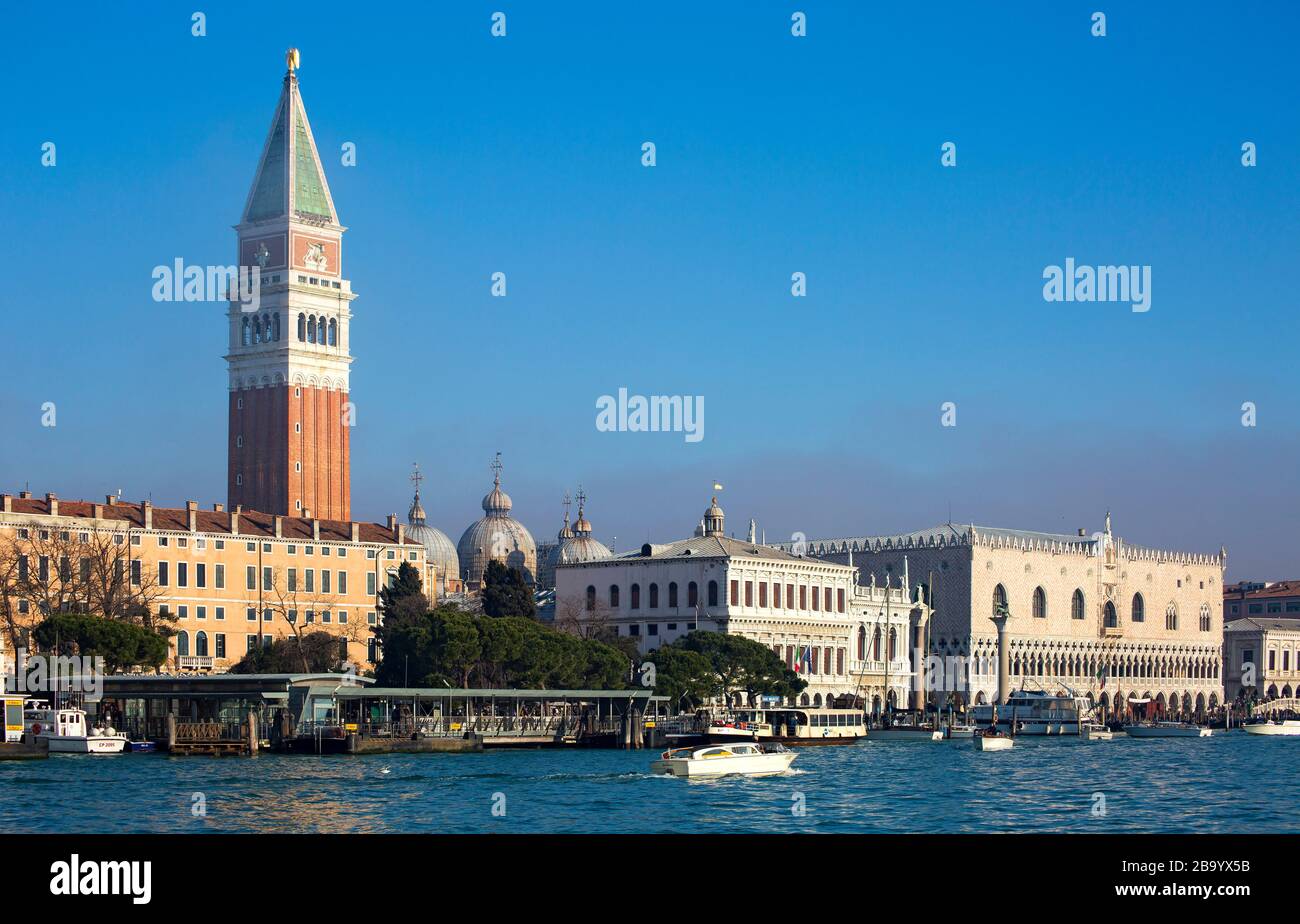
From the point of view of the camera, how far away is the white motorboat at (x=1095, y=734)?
262 feet

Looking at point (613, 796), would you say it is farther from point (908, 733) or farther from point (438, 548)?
point (438, 548)

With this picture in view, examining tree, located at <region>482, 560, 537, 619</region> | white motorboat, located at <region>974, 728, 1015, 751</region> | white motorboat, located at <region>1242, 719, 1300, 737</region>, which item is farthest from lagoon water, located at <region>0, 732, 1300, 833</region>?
white motorboat, located at <region>1242, 719, 1300, 737</region>

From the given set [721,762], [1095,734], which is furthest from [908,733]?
[721,762]

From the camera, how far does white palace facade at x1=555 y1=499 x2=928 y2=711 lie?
8031 centimetres

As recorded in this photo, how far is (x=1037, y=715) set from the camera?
81062 mm

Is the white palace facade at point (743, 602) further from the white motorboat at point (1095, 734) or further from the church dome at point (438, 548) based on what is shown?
the church dome at point (438, 548)

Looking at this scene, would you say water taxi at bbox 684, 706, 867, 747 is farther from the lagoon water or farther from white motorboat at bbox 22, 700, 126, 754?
white motorboat at bbox 22, 700, 126, 754

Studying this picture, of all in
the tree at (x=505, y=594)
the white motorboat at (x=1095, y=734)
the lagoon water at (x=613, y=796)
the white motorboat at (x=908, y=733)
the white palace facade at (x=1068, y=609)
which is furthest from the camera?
the white palace facade at (x=1068, y=609)

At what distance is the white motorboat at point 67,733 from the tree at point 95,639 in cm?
517

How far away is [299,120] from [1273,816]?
7362 cm

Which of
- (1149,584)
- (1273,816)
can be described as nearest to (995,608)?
(1149,584)

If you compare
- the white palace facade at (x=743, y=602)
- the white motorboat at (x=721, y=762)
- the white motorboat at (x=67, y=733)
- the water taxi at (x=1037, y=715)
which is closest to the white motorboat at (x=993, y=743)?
the water taxi at (x=1037, y=715)
